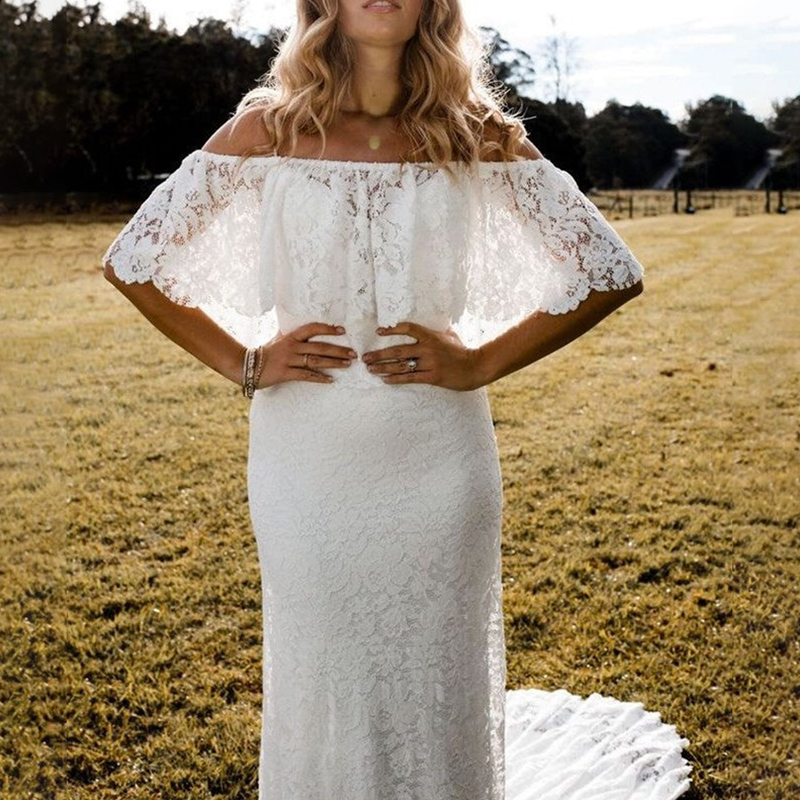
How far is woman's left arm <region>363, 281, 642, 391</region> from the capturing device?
249cm

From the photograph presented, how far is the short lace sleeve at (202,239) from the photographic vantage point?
2.62m

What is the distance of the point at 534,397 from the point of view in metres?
9.18

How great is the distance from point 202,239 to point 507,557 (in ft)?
11.5

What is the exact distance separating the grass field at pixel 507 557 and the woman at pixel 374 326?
1.29 m

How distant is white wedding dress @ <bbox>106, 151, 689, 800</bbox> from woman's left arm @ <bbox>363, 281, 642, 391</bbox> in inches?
1.6

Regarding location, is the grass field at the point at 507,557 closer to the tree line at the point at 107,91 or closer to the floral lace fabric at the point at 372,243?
the floral lace fabric at the point at 372,243

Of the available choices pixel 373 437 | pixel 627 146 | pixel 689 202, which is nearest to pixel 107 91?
pixel 689 202

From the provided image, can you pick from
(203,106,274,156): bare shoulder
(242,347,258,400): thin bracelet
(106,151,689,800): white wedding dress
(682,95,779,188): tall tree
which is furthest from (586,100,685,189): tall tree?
(242,347,258,400): thin bracelet

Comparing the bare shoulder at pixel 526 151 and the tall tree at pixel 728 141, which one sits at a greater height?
the tall tree at pixel 728 141

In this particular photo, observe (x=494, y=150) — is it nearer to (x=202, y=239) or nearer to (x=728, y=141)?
(x=202, y=239)

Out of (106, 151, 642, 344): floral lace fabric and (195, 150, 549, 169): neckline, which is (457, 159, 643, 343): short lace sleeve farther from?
(195, 150, 549, 169): neckline

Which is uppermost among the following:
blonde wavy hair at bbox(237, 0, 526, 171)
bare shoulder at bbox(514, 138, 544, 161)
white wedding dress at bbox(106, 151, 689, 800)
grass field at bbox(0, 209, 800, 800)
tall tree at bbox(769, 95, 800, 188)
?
tall tree at bbox(769, 95, 800, 188)

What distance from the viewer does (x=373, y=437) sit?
252 centimetres

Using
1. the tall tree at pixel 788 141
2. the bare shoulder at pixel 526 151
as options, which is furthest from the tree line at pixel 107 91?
the bare shoulder at pixel 526 151
